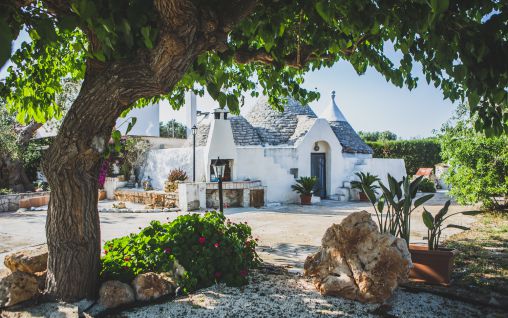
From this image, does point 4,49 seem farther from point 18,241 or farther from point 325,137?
point 325,137

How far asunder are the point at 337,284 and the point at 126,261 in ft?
8.86

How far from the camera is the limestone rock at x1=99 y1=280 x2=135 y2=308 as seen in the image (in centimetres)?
391

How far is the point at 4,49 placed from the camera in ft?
3.47

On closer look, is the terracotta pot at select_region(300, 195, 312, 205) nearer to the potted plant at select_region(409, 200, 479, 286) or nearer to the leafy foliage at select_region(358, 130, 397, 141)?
the potted plant at select_region(409, 200, 479, 286)

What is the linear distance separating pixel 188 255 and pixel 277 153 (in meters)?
11.7

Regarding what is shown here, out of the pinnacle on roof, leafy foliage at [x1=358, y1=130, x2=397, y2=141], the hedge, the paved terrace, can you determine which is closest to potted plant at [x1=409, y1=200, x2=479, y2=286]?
the paved terrace

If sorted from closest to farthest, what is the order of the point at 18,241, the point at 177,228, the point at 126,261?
1. the point at 126,261
2. the point at 177,228
3. the point at 18,241

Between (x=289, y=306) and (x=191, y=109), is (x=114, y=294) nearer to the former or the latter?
Answer: (x=289, y=306)

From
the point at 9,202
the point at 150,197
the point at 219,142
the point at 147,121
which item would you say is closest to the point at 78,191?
the point at 219,142

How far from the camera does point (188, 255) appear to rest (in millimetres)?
4605

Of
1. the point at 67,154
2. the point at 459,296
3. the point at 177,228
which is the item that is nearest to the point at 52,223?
the point at 67,154

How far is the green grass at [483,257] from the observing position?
4.84 m

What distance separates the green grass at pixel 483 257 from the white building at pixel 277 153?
316 inches

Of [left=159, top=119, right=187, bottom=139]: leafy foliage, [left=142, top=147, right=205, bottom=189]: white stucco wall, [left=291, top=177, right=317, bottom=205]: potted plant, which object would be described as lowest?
[left=291, top=177, right=317, bottom=205]: potted plant
